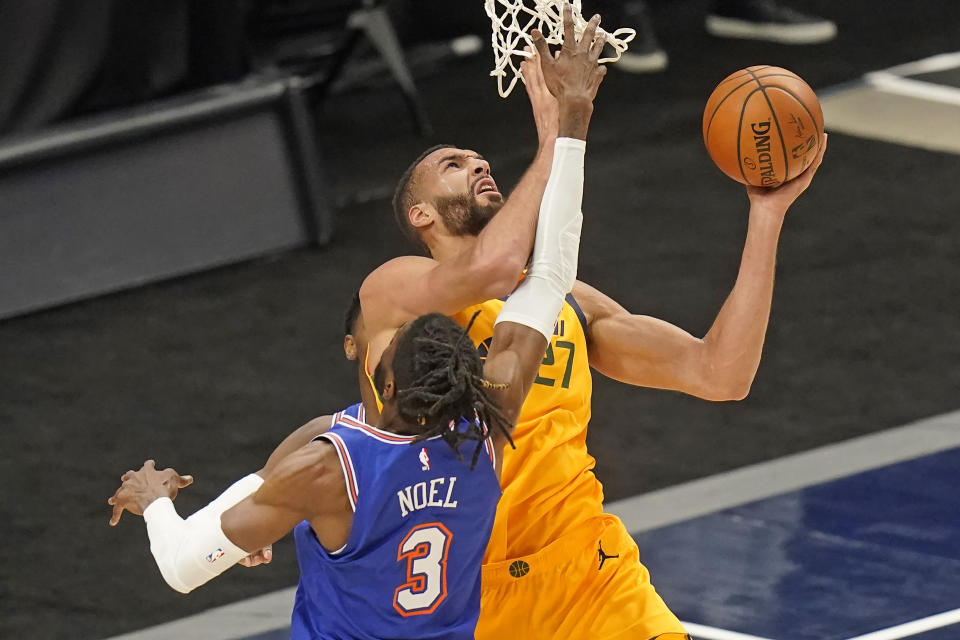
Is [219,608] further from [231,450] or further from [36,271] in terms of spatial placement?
[36,271]

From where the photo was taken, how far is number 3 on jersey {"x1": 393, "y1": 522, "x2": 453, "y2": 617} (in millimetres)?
3430

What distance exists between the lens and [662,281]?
8.24 meters

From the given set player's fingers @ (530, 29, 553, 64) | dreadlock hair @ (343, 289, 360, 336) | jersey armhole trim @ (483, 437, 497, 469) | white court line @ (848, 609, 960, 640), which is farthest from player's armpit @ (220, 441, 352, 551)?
white court line @ (848, 609, 960, 640)

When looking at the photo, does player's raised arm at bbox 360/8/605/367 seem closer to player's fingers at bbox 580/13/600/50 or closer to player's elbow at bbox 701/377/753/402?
player's fingers at bbox 580/13/600/50

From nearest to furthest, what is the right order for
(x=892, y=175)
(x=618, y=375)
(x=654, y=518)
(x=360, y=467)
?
(x=360, y=467) → (x=618, y=375) → (x=654, y=518) → (x=892, y=175)

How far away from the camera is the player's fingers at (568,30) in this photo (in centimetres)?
360

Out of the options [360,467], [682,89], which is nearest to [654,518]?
[360,467]

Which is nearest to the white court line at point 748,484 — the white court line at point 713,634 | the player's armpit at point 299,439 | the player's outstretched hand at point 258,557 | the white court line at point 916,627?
the white court line at point 713,634

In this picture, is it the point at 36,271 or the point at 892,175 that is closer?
the point at 36,271

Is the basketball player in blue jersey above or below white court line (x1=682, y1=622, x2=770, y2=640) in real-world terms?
above

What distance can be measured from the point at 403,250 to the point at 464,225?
4.91 metres

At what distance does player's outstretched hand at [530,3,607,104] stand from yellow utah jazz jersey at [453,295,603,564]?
661 millimetres

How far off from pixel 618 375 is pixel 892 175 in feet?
18.5

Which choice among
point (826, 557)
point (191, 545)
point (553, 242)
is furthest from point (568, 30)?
point (826, 557)
